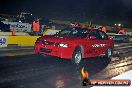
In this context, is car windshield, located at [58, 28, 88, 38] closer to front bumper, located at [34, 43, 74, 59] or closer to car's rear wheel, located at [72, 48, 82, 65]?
car's rear wheel, located at [72, 48, 82, 65]

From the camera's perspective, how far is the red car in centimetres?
1092

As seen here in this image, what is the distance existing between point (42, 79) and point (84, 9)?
5508 centimetres

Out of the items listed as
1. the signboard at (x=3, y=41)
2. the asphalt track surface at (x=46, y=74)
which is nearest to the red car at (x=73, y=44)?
the asphalt track surface at (x=46, y=74)

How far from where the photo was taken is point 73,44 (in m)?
11.0

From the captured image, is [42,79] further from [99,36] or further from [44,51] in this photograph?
[99,36]

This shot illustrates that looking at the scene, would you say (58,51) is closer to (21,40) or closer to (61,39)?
(61,39)

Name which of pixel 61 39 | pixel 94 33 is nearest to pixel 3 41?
pixel 94 33

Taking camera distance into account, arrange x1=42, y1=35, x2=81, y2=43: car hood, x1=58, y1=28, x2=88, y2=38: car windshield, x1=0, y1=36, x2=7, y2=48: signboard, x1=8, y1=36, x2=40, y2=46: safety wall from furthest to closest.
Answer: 1. x1=8, y1=36, x2=40, y2=46: safety wall
2. x1=0, y1=36, x2=7, y2=48: signboard
3. x1=58, y1=28, x2=88, y2=38: car windshield
4. x1=42, y1=35, x2=81, y2=43: car hood

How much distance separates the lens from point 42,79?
27.1 ft

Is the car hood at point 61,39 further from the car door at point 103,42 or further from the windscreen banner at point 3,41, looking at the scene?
the windscreen banner at point 3,41

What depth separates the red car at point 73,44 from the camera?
10.9m

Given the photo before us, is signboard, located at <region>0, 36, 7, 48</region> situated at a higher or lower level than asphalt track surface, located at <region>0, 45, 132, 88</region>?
higher

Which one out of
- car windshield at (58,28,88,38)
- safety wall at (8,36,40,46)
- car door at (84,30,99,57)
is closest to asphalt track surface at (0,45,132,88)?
car door at (84,30,99,57)

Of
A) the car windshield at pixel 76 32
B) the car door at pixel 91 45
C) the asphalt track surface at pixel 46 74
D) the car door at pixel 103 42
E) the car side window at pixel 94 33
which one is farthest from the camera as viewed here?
the car door at pixel 103 42
